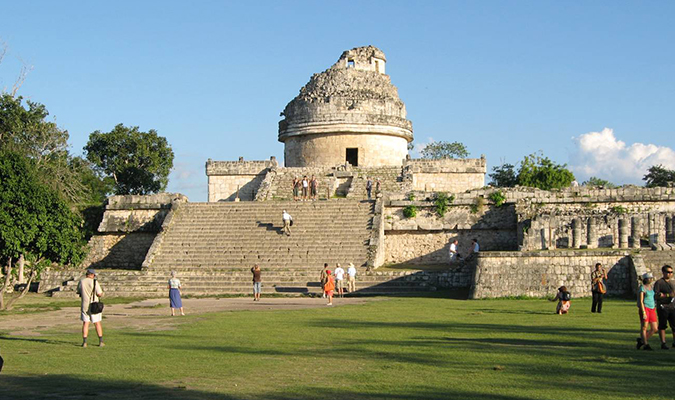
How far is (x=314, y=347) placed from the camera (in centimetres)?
1017

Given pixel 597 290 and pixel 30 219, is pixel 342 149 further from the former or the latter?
pixel 597 290

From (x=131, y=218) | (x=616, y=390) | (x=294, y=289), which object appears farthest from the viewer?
(x=131, y=218)

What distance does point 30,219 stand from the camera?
1725cm

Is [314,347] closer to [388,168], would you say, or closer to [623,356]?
[623,356]

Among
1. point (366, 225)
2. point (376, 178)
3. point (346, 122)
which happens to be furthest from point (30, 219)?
point (346, 122)

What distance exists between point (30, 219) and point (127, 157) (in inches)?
1072

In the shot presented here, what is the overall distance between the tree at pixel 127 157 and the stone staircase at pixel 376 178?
57.8 feet

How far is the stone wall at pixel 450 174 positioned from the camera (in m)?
31.1

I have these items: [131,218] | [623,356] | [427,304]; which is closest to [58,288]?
[131,218]

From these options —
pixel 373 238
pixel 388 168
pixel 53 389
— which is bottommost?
pixel 53 389

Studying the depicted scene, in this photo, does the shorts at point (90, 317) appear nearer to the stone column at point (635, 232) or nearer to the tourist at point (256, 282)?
the tourist at point (256, 282)

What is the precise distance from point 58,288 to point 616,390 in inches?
692

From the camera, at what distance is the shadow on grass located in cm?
686

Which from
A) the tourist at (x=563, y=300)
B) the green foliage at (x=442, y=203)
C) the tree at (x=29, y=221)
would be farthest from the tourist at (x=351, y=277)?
the tourist at (x=563, y=300)
